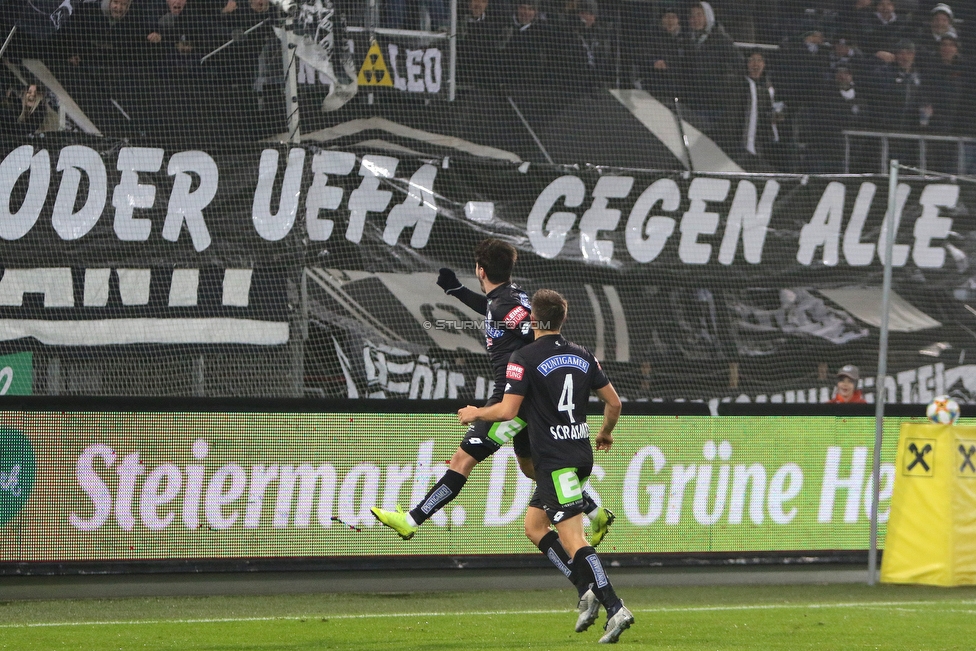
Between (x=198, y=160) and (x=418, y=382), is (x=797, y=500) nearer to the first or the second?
(x=418, y=382)

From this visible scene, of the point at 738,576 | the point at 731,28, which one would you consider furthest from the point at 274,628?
the point at 731,28

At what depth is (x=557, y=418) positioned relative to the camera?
6988 millimetres

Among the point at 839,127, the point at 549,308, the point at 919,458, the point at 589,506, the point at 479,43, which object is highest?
the point at 479,43

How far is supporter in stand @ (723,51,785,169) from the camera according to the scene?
1535 centimetres

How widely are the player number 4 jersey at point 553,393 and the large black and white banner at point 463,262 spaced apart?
18.1 ft

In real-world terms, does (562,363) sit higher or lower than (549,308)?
lower

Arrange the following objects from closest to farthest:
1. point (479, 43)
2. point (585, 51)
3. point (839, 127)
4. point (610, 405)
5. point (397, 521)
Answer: point (610, 405) → point (397, 521) → point (479, 43) → point (585, 51) → point (839, 127)

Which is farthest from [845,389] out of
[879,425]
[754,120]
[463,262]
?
[463,262]

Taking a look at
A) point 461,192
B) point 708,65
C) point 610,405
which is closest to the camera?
point 610,405

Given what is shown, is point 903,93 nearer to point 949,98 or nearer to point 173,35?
point 949,98

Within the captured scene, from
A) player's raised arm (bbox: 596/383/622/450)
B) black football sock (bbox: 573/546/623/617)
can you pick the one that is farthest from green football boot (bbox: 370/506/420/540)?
player's raised arm (bbox: 596/383/622/450)

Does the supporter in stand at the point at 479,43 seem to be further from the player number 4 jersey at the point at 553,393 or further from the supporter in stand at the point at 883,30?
the player number 4 jersey at the point at 553,393

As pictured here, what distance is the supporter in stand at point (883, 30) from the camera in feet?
53.4

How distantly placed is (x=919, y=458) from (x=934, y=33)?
26.2ft
